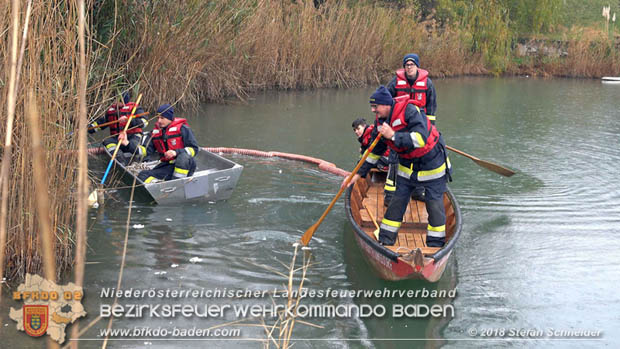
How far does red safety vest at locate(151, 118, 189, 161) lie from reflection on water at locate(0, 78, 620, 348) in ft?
2.63

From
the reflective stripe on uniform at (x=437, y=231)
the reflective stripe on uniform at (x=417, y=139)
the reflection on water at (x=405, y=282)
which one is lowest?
the reflection on water at (x=405, y=282)

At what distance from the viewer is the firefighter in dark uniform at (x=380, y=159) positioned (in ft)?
23.8

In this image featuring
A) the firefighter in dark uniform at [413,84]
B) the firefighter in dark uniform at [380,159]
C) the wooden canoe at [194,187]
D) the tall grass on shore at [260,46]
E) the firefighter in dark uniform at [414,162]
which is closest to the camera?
the firefighter in dark uniform at [414,162]

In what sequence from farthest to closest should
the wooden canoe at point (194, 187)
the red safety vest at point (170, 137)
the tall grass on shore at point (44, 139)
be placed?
the red safety vest at point (170, 137) → the wooden canoe at point (194, 187) → the tall grass on shore at point (44, 139)

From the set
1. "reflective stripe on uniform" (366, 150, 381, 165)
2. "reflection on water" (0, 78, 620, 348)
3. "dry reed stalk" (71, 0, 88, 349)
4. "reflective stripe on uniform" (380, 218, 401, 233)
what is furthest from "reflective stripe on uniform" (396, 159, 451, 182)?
"dry reed stalk" (71, 0, 88, 349)

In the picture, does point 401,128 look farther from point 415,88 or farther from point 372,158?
point 415,88

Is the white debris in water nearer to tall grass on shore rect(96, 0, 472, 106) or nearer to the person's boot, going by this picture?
the person's boot

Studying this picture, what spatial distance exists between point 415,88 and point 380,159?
1.08 metres

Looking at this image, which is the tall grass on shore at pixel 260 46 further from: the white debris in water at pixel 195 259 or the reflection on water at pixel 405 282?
the white debris in water at pixel 195 259

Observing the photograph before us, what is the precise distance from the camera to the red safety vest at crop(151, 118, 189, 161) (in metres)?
7.98

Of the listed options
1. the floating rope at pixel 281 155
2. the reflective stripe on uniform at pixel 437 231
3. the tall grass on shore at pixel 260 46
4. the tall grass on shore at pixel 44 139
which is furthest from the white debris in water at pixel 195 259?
the tall grass on shore at pixel 260 46

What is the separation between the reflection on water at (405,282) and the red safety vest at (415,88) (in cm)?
158

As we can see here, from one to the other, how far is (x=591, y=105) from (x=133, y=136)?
45.0 ft

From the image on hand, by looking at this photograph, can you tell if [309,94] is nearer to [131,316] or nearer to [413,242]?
[413,242]
